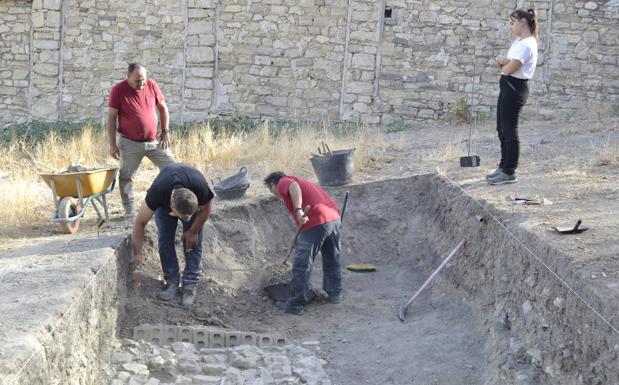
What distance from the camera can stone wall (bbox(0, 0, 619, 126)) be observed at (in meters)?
15.6

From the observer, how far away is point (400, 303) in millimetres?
8250

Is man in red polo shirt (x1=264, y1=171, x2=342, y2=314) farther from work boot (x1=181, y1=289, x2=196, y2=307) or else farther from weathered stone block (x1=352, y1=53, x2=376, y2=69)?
weathered stone block (x1=352, y1=53, x2=376, y2=69)

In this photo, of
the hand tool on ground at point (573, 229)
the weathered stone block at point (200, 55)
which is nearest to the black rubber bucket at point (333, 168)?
the hand tool on ground at point (573, 229)

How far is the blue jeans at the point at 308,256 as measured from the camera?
25.6ft

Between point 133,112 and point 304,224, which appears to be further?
point 133,112

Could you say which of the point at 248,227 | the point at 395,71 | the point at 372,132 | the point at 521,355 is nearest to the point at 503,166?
the point at 248,227

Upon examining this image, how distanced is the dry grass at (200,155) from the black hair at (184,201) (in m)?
3.10

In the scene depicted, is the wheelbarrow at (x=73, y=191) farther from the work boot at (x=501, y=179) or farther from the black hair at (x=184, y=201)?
the work boot at (x=501, y=179)

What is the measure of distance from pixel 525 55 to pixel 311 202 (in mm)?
2656

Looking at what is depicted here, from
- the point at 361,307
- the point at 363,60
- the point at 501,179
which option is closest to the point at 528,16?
the point at 501,179

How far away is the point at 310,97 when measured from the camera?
628 inches

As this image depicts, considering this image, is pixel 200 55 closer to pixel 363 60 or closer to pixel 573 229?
pixel 363 60

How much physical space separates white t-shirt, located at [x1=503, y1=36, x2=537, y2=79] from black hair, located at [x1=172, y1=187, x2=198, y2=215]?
3.72m

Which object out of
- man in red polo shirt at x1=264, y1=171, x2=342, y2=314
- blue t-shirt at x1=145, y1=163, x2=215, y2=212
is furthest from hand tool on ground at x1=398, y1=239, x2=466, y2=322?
blue t-shirt at x1=145, y1=163, x2=215, y2=212
